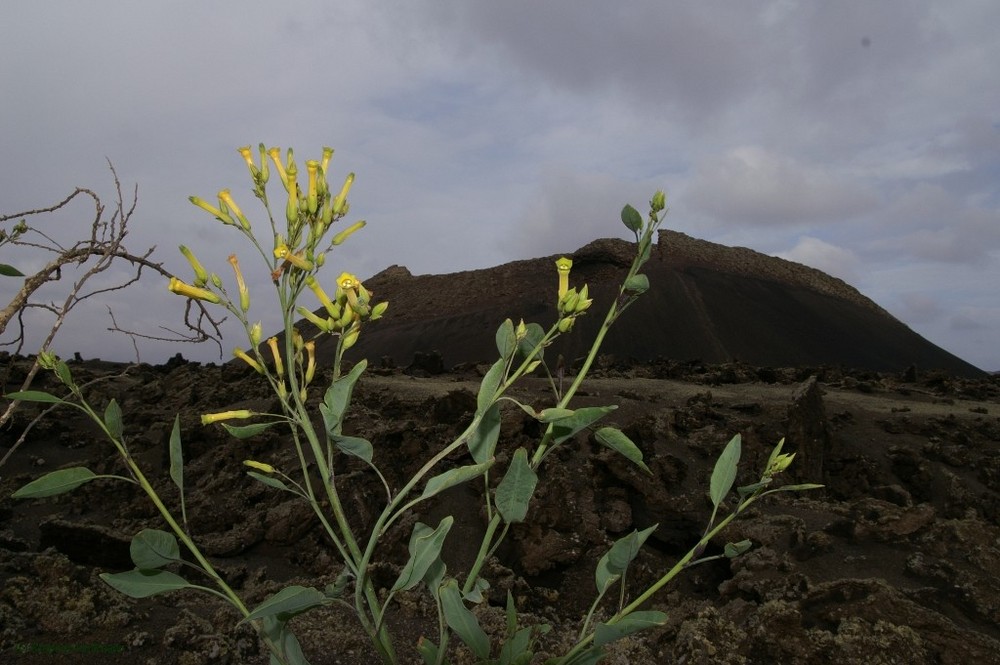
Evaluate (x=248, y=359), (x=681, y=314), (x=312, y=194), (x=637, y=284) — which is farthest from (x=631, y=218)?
(x=681, y=314)

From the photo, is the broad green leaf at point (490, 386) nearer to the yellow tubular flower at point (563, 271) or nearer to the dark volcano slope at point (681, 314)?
the yellow tubular flower at point (563, 271)

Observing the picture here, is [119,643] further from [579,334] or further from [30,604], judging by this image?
[579,334]

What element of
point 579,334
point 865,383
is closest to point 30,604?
point 865,383

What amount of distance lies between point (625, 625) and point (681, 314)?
17.0 m

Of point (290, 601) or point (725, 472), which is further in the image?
point (725, 472)

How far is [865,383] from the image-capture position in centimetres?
1096

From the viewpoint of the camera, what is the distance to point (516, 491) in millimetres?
1735

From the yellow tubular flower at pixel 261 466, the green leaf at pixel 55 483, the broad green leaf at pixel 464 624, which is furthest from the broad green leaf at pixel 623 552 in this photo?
the green leaf at pixel 55 483

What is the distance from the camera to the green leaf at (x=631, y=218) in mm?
1893

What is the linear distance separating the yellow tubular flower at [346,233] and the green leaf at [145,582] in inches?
36.2

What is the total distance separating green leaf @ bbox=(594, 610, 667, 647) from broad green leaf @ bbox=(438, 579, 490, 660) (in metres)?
0.27

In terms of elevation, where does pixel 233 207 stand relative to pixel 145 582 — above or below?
above

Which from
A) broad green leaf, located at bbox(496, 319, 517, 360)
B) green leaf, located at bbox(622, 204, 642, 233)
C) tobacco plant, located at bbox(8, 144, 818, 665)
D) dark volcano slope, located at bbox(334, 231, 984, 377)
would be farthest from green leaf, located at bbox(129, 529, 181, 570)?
dark volcano slope, located at bbox(334, 231, 984, 377)

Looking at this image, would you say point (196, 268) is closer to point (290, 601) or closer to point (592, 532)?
point (290, 601)
